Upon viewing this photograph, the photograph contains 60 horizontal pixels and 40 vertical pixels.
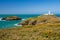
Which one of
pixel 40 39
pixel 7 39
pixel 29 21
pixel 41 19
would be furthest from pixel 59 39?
pixel 29 21

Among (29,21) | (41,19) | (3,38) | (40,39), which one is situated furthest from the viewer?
(29,21)

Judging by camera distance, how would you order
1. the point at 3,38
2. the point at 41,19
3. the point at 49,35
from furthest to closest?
1. the point at 41,19
2. the point at 49,35
3. the point at 3,38

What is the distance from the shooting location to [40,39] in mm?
18828

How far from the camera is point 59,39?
19.1 metres

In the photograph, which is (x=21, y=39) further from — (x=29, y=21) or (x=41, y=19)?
(x=29, y=21)

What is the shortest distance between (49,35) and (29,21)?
56310 millimetres

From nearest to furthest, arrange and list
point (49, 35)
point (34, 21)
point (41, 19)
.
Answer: point (49, 35)
point (41, 19)
point (34, 21)

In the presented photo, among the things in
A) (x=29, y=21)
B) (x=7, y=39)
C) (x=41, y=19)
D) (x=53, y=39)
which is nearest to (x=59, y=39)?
(x=53, y=39)

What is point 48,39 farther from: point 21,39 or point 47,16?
point 47,16

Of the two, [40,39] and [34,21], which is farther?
[34,21]

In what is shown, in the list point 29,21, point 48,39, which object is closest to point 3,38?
point 48,39

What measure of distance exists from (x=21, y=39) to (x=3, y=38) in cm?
204

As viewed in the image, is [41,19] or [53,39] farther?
[41,19]

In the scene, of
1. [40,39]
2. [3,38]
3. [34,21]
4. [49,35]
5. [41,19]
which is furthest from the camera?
[34,21]
